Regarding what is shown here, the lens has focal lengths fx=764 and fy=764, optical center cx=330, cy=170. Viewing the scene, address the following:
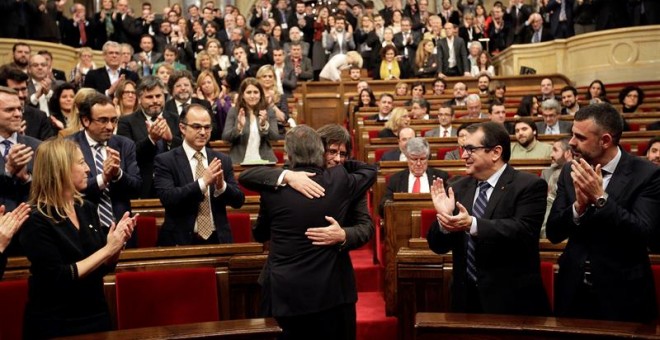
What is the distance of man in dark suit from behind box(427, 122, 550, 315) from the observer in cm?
230

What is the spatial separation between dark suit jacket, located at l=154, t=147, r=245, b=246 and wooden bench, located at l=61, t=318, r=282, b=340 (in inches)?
38.8

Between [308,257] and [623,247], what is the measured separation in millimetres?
928

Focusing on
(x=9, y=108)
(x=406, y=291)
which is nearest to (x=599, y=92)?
(x=406, y=291)

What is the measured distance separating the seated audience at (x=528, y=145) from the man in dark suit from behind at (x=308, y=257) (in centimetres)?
297

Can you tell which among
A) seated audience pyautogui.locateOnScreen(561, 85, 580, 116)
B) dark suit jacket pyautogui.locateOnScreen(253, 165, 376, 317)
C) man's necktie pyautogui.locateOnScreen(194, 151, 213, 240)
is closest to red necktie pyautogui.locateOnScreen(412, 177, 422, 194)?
man's necktie pyautogui.locateOnScreen(194, 151, 213, 240)

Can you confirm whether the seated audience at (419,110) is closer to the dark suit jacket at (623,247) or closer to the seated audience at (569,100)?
the seated audience at (569,100)

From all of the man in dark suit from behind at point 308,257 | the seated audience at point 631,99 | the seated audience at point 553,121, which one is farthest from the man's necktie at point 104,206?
the seated audience at point 631,99

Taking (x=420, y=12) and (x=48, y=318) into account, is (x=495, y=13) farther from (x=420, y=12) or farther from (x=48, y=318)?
(x=48, y=318)

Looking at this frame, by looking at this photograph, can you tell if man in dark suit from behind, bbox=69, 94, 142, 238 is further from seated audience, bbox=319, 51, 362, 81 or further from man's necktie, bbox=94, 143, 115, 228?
seated audience, bbox=319, 51, 362, 81

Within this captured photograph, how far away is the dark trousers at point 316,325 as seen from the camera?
2.39 metres

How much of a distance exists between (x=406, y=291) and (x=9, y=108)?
5.55ft

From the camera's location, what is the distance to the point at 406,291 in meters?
2.88

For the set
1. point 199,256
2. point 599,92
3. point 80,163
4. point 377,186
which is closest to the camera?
point 80,163

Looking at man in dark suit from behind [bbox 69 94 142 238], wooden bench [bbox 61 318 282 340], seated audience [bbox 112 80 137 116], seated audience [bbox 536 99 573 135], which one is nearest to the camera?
wooden bench [bbox 61 318 282 340]
